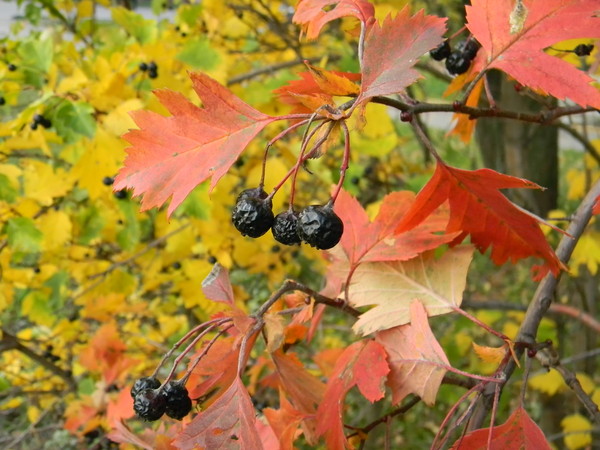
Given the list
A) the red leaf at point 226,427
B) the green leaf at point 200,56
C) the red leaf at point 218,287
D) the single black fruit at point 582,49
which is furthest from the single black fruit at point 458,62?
the green leaf at point 200,56

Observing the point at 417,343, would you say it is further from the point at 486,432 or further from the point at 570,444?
the point at 570,444

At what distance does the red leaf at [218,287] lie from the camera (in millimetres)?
905

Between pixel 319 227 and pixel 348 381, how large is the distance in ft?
1.10

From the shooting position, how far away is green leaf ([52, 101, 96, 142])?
5.32ft

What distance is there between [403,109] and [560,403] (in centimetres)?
278

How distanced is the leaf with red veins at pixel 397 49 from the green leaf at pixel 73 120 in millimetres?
1121

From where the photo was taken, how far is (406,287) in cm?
97

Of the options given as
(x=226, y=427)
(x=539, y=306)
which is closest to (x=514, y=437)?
(x=539, y=306)

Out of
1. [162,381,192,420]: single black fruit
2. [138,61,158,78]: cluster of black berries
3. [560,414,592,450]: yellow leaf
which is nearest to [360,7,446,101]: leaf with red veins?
[162,381,192,420]: single black fruit

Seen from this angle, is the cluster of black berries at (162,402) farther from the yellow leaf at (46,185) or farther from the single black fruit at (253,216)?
the yellow leaf at (46,185)

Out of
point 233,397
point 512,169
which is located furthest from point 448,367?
point 512,169

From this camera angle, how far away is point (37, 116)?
1771mm

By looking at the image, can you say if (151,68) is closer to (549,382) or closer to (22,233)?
(22,233)

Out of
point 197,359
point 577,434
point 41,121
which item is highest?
point 41,121
